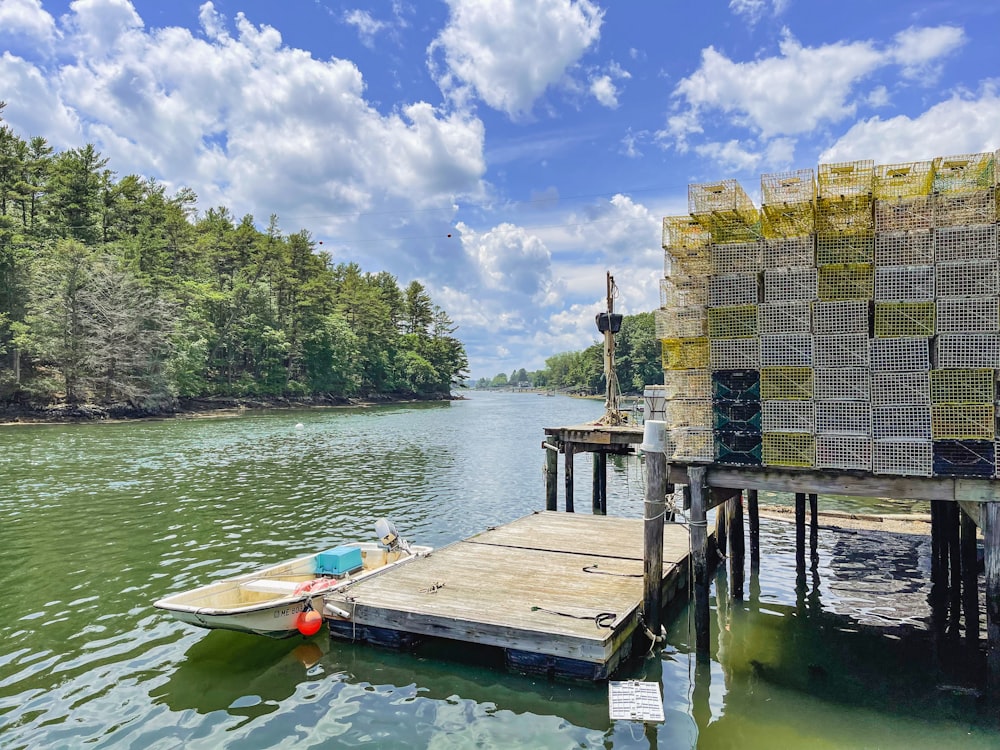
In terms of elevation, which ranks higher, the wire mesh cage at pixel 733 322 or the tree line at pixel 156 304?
the tree line at pixel 156 304

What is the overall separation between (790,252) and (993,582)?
4.87 m

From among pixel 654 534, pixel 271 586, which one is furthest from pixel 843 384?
pixel 271 586

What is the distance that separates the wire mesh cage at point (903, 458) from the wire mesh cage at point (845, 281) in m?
1.99

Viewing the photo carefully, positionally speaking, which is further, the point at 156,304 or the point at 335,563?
the point at 156,304

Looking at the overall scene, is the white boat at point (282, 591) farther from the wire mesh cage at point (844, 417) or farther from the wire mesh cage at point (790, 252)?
the wire mesh cage at point (790, 252)

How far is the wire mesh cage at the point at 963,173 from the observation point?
802cm

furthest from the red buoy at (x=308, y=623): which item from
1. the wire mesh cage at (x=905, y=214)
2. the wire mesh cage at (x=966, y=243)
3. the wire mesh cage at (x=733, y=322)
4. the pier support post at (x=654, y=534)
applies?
the wire mesh cage at (x=966, y=243)

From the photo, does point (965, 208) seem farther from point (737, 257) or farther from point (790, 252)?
point (737, 257)

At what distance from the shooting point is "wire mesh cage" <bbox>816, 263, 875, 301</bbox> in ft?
27.0

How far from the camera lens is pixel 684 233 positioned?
9.51 m

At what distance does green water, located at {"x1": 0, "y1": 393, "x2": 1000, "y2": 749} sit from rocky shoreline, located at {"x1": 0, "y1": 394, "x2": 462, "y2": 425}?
35.4 meters

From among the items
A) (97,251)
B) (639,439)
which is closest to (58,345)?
(97,251)

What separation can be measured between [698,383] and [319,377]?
82.7 m

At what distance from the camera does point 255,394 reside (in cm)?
7500
